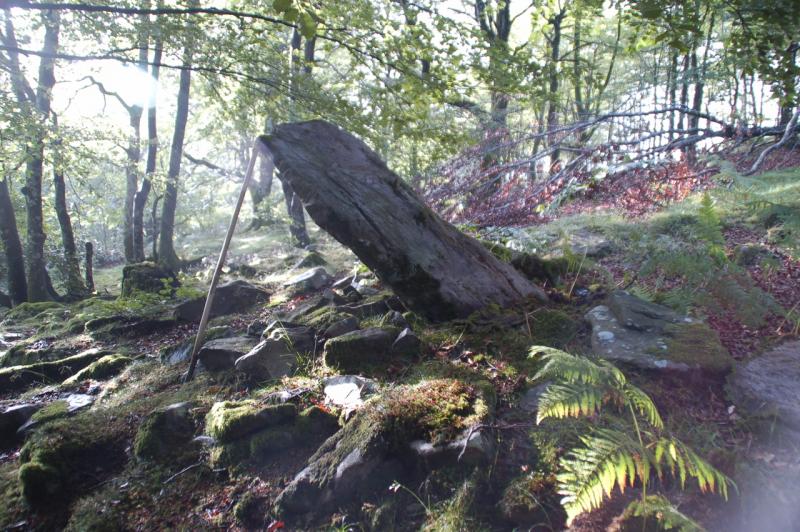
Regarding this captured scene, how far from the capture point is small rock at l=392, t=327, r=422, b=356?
150 inches

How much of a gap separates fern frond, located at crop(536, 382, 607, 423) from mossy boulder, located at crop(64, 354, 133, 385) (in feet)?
16.5

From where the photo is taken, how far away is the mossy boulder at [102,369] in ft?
16.5

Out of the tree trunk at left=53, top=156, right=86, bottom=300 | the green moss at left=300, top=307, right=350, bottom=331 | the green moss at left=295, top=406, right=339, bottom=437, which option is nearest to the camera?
the green moss at left=295, top=406, right=339, bottom=437

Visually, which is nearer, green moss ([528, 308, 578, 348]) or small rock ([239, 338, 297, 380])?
green moss ([528, 308, 578, 348])

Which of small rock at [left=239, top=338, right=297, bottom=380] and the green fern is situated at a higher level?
the green fern

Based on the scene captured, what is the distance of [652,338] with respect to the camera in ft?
10.3

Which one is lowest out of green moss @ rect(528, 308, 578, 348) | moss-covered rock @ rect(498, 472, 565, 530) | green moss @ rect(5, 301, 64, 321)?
green moss @ rect(5, 301, 64, 321)

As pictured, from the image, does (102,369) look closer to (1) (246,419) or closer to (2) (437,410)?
(1) (246,419)

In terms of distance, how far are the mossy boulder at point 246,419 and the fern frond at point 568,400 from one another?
77.2 inches

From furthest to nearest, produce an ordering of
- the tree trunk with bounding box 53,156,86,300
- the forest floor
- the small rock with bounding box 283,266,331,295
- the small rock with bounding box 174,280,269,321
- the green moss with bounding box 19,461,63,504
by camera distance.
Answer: the tree trunk with bounding box 53,156,86,300 → the small rock with bounding box 283,266,331,295 → the small rock with bounding box 174,280,269,321 → the green moss with bounding box 19,461,63,504 → the forest floor

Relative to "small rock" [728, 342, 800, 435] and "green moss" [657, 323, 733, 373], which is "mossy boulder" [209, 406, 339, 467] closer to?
"green moss" [657, 323, 733, 373]

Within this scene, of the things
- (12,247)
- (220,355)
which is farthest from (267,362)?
(12,247)

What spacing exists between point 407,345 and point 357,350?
1.43 feet

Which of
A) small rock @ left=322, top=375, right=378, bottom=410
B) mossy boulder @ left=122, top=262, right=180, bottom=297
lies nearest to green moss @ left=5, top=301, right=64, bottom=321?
mossy boulder @ left=122, top=262, right=180, bottom=297
